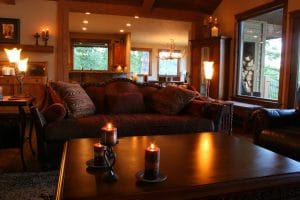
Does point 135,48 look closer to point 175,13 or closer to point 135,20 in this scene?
point 135,20

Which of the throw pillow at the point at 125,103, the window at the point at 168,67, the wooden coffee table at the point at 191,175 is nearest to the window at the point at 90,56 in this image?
the window at the point at 168,67

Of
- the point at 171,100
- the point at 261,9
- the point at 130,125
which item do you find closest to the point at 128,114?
the point at 130,125

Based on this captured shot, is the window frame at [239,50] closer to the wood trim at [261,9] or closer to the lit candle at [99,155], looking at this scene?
the wood trim at [261,9]

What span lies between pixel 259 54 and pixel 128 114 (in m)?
3.64

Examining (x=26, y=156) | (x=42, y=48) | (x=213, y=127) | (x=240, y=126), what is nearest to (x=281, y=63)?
(x=240, y=126)

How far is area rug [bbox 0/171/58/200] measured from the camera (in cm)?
221

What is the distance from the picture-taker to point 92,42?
10.4m

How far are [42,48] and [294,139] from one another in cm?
512

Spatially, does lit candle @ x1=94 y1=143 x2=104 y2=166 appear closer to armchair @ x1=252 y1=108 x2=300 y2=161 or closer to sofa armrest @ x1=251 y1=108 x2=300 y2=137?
armchair @ x1=252 y1=108 x2=300 y2=161

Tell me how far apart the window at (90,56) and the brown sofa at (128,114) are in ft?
22.6

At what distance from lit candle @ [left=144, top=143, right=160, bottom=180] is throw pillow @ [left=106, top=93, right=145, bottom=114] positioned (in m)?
2.30

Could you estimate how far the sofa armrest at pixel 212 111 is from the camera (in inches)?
136

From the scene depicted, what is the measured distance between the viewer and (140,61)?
12195 millimetres

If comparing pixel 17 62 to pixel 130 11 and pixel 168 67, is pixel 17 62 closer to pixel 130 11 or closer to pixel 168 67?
pixel 130 11
